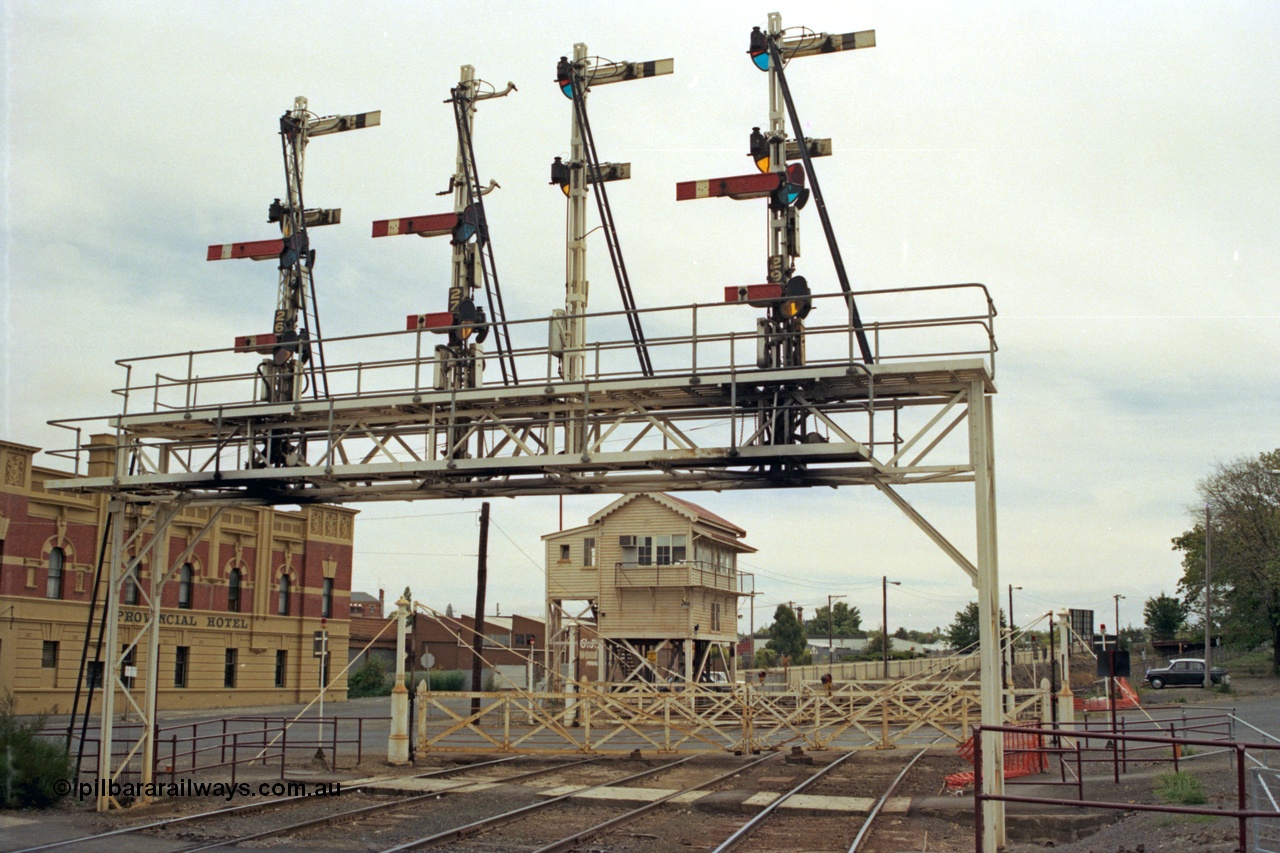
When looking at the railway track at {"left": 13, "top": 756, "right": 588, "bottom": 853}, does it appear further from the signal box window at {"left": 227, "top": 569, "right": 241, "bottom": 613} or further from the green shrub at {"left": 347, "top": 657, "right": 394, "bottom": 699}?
the green shrub at {"left": 347, "top": 657, "right": 394, "bottom": 699}

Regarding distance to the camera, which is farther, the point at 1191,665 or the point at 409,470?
the point at 1191,665

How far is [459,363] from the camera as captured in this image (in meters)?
18.2

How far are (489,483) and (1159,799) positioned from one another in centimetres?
1122

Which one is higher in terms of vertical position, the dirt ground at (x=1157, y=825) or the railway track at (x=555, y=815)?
the dirt ground at (x=1157, y=825)

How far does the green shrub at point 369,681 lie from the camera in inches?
2446

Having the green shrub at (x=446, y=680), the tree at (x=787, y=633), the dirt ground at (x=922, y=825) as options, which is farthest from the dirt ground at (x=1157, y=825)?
the tree at (x=787, y=633)

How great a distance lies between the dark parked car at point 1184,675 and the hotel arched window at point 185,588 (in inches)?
1739

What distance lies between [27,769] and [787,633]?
330 feet

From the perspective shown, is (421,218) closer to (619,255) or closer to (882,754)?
(619,255)

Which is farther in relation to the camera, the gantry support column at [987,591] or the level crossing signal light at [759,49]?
the level crossing signal light at [759,49]

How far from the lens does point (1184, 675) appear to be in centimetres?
5441

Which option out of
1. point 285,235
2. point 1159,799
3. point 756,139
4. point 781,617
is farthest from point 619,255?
point 781,617

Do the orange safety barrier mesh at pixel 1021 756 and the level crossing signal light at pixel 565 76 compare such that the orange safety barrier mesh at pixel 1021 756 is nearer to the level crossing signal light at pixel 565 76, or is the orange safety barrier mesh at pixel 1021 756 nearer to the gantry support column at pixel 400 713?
the gantry support column at pixel 400 713

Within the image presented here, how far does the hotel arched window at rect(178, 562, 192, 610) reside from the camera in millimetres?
45625
